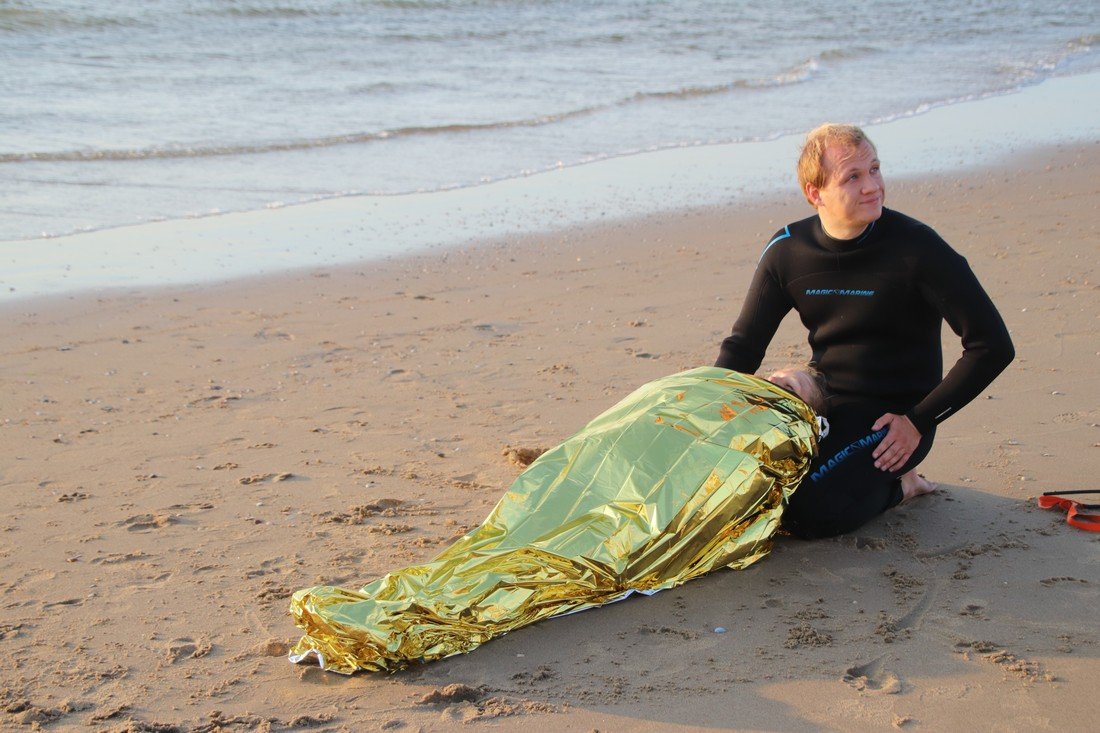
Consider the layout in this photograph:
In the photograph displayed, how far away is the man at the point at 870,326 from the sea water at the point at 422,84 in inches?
204

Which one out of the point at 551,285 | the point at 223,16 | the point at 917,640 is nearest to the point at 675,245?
the point at 551,285

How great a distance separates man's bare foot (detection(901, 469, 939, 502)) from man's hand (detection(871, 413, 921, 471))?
302 millimetres

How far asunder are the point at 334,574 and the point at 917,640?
1719mm

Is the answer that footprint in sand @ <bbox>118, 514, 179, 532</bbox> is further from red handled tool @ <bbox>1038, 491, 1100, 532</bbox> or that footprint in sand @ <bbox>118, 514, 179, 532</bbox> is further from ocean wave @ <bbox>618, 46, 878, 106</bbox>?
ocean wave @ <bbox>618, 46, 878, 106</bbox>

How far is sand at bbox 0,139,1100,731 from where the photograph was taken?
9.75 ft

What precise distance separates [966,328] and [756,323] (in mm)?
725

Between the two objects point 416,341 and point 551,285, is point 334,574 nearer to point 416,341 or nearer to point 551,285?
point 416,341

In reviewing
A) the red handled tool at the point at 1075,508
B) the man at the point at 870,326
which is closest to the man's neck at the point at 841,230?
the man at the point at 870,326

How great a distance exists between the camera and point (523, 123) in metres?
12.4

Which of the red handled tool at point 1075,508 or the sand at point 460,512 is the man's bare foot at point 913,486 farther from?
the red handled tool at point 1075,508

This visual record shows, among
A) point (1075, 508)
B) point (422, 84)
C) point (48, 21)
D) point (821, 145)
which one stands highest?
point (48, 21)

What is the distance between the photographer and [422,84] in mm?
14922

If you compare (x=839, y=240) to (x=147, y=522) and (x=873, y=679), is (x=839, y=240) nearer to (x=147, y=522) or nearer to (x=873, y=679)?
(x=873, y=679)

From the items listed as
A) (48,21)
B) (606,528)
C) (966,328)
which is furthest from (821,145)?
(48,21)
